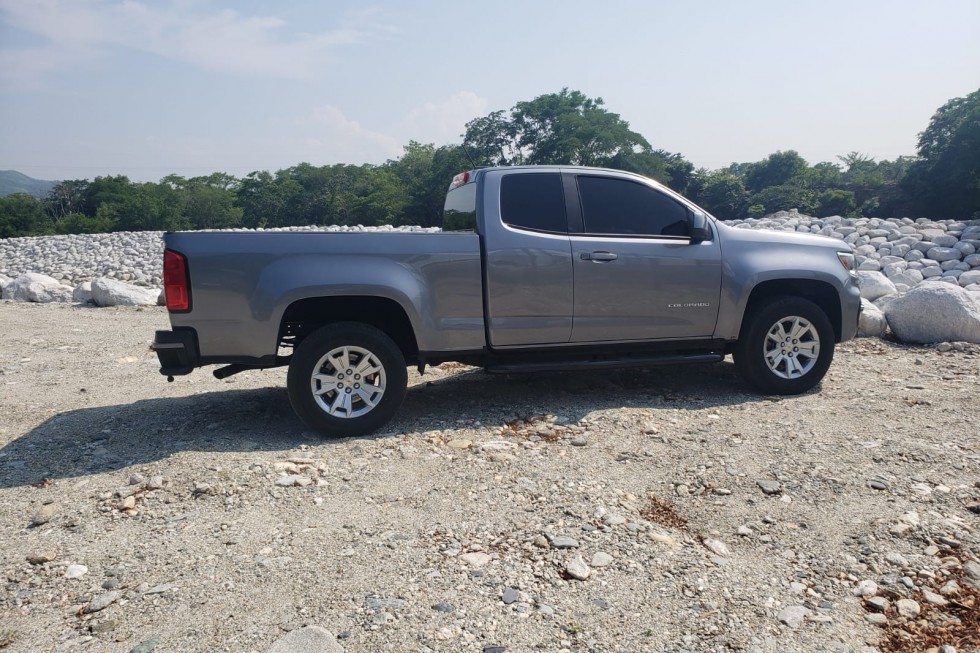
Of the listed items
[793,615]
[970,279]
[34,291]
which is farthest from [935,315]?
[34,291]

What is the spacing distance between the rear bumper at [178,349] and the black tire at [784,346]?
441 centimetres

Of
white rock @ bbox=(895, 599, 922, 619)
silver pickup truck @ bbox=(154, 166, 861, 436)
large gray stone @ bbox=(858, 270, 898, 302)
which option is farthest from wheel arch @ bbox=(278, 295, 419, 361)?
large gray stone @ bbox=(858, 270, 898, 302)

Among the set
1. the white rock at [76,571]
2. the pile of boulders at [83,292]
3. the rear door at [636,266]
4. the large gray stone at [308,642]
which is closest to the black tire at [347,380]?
the rear door at [636,266]

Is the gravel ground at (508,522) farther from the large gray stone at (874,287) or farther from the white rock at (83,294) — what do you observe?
the white rock at (83,294)

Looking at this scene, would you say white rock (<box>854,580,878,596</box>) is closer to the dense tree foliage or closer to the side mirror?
the side mirror

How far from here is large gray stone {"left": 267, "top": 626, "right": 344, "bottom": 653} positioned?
8.79 ft

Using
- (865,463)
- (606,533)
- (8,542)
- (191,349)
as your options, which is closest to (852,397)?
(865,463)

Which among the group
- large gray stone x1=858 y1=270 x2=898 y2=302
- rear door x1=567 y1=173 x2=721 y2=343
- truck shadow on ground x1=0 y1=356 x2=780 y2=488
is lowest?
truck shadow on ground x1=0 y1=356 x2=780 y2=488

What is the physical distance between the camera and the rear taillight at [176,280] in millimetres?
4711

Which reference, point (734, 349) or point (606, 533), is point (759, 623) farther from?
point (734, 349)

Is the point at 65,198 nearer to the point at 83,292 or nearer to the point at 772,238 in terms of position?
the point at 83,292

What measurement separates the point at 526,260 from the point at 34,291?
1478 centimetres

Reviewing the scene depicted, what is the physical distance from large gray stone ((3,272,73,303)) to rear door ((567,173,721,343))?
1399 cm

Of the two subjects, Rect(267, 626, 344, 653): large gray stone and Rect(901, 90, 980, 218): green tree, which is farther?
Rect(901, 90, 980, 218): green tree
